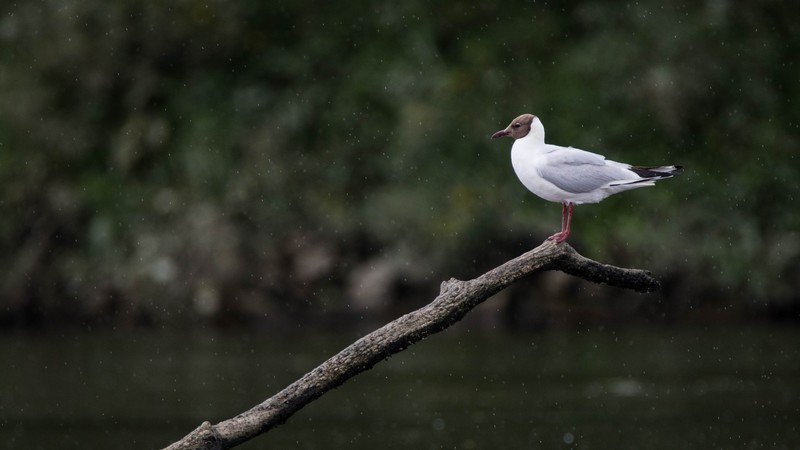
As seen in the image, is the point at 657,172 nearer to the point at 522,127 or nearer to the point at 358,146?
the point at 522,127

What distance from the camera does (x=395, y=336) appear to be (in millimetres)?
7008

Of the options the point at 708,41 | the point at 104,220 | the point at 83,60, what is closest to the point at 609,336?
the point at 708,41

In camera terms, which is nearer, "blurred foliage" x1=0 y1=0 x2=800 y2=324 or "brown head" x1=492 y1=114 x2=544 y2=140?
"brown head" x1=492 y1=114 x2=544 y2=140

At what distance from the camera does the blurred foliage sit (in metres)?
20.2

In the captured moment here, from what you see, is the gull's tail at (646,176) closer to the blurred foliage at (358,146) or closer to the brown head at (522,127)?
the brown head at (522,127)

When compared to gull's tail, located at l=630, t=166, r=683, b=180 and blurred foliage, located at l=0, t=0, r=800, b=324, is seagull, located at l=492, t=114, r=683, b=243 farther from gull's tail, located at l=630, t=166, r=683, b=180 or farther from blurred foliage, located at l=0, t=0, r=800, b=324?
blurred foliage, located at l=0, t=0, r=800, b=324

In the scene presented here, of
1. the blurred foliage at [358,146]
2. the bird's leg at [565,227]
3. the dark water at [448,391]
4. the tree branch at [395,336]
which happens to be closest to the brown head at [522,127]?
the bird's leg at [565,227]

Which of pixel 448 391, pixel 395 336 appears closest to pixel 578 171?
pixel 395 336

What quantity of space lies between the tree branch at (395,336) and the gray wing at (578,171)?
1.51ft

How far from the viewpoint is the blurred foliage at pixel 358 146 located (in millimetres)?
20156

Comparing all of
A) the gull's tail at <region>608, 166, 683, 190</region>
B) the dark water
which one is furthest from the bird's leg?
the dark water

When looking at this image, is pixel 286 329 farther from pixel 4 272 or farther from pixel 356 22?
pixel 356 22

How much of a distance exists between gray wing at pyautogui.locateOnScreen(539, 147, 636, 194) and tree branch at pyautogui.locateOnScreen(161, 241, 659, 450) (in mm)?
461

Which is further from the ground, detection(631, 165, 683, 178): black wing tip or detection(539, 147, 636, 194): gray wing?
detection(539, 147, 636, 194): gray wing
